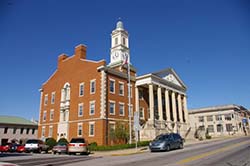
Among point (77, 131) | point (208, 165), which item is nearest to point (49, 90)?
point (77, 131)

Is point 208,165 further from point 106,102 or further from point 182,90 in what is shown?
point 182,90

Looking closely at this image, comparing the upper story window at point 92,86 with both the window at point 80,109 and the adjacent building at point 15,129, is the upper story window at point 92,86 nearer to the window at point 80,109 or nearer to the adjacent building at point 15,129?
the window at point 80,109

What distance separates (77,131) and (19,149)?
900 centimetres

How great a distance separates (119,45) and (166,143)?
106ft

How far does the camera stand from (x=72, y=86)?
1668 inches

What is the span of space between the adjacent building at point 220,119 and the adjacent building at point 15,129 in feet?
177

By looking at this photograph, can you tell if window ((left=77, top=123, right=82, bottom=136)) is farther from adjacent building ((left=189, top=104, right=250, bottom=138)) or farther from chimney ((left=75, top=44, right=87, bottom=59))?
adjacent building ((left=189, top=104, right=250, bottom=138))

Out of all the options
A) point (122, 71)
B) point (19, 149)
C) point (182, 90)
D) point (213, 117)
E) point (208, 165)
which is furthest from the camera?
point (213, 117)

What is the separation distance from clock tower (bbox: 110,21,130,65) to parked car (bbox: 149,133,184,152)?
28.4m

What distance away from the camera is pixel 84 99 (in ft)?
128

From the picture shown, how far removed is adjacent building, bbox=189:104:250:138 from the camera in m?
84.7

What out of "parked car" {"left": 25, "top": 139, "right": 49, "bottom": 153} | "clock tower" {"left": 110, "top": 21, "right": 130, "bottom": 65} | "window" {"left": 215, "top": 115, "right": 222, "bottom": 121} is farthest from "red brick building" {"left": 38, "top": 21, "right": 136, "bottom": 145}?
"window" {"left": 215, "top": 115, "right": 222, "bottom": 121}

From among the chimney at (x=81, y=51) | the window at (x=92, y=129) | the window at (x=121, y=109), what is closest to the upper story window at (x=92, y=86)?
the window at (x=92, y=129)

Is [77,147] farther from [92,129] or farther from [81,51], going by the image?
[81,51]
